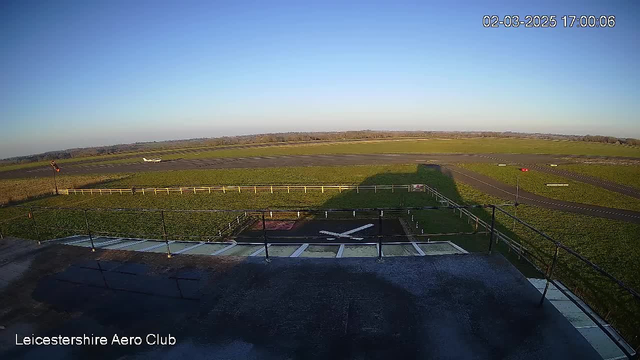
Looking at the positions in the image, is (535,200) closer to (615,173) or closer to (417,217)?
Result: (417,217)

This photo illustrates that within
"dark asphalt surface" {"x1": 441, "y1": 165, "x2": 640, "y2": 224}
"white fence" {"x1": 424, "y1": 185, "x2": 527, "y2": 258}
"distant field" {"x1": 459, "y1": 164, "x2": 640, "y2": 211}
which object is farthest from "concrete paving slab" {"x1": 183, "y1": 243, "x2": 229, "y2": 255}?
"distant field" {"x1": 459, "y1": 164, "x2": 640, "y2": 211}

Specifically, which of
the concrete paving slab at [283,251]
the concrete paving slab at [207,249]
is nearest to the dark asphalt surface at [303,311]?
the concrete paving slab at [207,249]

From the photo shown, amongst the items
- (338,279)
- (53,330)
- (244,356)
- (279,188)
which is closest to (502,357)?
(338,279)

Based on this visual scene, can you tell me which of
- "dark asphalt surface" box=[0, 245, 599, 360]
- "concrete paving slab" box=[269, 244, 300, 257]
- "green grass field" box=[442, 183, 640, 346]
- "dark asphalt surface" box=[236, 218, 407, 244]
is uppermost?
"dark asphalt surface" box=[0, 245, 599, 360]

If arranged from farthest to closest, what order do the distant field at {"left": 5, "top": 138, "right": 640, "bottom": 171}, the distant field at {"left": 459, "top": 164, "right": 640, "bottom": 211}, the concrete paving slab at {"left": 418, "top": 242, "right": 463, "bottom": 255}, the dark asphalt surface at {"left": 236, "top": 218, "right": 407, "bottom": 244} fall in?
the distant field at {"left": 5, "top": 138, "right": 640, "bottom": 171} → the distant field at {"left": 459, "top": 164, "right": 640, "bottom": 211} → the dark asphalt surface at {"left": 236, "top": 218, "right": 407, "bottom": 244} → the concrete paving slab at {"left": 418, "top": 242, "right": 463, "bottom": 255}

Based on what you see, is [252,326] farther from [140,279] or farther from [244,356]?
[140,279]

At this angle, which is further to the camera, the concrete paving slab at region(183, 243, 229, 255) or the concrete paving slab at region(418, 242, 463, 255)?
the concrete paving slab at region(418, 242, 463, 255)

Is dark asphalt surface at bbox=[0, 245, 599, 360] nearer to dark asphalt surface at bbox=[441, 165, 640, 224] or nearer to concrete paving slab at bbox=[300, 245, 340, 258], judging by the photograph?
concrete paving slab at bbox=[300, 245, 340, 258]

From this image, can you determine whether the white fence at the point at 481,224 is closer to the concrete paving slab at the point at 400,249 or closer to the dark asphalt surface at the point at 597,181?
the concrete paving slab at the point at 400,249
